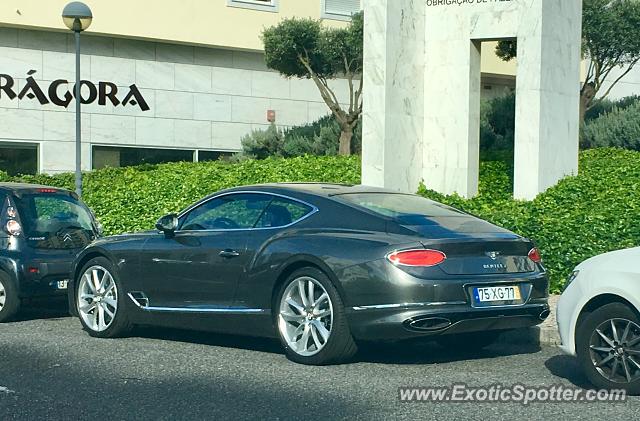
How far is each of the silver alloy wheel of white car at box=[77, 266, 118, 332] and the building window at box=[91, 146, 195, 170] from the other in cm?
1790

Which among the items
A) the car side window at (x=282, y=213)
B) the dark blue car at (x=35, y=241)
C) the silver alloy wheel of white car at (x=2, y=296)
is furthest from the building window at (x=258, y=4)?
the car side window at (x=282, y=213)

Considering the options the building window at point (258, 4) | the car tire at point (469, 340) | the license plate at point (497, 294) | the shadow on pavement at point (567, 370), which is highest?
the building window at point (258, 4)

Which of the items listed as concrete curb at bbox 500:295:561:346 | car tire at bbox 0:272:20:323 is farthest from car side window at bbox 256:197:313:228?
car tire at bbox 0:272:20:323

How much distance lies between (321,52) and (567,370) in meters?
17.6

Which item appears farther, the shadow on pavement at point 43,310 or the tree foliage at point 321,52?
the tree foliage at point 321,52

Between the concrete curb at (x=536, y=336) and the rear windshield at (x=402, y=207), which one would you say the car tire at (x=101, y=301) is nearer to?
the rear windshield at (x=402, y=207)

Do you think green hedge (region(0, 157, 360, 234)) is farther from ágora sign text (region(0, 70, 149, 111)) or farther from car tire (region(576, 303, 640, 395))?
car tire (region(576, 303, 640, 395))

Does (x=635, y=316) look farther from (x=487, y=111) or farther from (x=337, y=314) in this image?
(x=487, y=111)

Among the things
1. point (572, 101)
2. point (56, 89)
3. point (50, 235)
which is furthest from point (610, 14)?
point (50, 235)

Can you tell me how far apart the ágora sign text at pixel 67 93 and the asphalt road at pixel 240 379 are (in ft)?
56.4

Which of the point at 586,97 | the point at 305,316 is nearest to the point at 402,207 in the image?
the point at 305,316

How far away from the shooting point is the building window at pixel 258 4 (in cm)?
3033

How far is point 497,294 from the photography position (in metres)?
9.13

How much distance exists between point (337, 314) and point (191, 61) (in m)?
22.1
